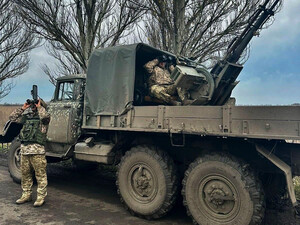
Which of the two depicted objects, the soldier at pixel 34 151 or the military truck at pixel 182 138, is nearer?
the military truck at pixel 182 138

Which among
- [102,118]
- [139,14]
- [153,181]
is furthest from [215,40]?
[153,181]

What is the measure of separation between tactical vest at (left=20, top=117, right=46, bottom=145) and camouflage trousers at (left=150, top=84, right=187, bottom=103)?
2116mm

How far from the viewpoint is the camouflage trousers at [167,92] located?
15.6ft

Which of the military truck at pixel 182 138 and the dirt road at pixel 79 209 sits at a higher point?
the military truck at pixel 182 138

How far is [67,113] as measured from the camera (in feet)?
18.5

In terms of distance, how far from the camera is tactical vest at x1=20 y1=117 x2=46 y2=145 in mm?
4988

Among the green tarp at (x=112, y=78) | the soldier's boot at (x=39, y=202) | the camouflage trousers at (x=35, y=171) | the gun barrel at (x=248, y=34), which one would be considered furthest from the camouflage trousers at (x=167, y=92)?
the soldier's boot at (x=39, y=202)

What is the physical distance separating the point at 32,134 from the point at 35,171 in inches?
26.0

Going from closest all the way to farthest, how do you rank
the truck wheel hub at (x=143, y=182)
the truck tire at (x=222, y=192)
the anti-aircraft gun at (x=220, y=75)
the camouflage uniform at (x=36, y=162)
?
the truck tire at (x=222, y=192), the truck wheel hub at (x=143, y=182), the anti-aircraft gun at (x=220, y=75), the camouflage uniform at (x=36, y=162)

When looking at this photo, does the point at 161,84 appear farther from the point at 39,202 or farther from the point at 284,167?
the point at 39,202

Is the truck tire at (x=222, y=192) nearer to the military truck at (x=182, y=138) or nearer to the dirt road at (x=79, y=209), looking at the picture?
the military truck at (x=182, y=138)

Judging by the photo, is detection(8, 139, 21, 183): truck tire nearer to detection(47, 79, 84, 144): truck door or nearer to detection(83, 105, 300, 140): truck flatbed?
detection(47, 79, 84, 144): truck door

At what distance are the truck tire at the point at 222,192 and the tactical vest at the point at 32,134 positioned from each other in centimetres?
268

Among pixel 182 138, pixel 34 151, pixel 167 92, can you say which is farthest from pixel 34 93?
pixel 182 138
